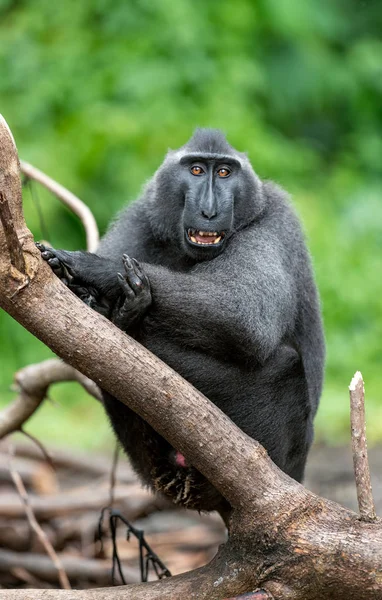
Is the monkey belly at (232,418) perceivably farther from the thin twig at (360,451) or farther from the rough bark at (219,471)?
the thin twig at (360,451)

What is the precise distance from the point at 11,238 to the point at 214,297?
1.05 metres

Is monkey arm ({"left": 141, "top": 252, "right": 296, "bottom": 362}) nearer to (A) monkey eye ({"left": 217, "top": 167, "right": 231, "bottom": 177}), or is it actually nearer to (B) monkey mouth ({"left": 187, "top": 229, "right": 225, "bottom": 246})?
(B) monkey mouth ({"left": 187, "top": 229, "right": 225, "bottom": 246})

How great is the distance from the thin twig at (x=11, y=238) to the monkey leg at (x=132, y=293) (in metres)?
0.66

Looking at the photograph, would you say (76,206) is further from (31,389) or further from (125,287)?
(125,287)

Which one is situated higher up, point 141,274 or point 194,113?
point 194,113

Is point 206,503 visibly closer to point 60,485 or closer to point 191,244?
point 191,244

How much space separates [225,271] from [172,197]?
0.63m

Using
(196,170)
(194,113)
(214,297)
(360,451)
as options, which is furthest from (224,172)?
(194,113)

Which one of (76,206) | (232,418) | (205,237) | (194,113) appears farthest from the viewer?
(194,113)

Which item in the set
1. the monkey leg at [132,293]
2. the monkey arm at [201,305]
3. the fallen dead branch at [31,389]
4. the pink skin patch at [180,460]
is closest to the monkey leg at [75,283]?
the monkey arm at [201,305]

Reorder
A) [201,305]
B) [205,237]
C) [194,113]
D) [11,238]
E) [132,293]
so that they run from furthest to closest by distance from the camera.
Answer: [194,113], [205,237], [201,305], [132,293], [11,238]

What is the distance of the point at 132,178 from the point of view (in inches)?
340

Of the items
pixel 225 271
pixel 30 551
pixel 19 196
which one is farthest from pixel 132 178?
pixel 19 196

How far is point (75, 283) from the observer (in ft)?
11.0
